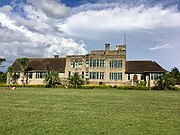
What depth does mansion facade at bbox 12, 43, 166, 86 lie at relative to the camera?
52.5 metres

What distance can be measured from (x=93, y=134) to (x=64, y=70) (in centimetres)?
4733

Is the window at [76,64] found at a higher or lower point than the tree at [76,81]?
higher

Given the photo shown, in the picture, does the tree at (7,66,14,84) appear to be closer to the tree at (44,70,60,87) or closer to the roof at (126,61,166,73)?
the tree at (44,70,60,87)

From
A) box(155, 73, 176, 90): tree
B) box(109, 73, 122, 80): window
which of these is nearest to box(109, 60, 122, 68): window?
box(109, 73, 122, 80): window

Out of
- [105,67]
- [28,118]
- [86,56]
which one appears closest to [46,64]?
[86,56]

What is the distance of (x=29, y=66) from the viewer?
191 ft

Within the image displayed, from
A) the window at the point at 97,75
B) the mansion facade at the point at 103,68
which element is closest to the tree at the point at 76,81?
the mansion facade at the point at 103,68

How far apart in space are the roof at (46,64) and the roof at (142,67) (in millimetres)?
14455

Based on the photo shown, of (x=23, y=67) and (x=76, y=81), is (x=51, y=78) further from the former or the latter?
(x=23, y=67)

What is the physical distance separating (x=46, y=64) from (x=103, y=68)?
1329cm

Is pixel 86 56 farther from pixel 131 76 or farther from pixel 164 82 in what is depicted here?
pixel 164 82

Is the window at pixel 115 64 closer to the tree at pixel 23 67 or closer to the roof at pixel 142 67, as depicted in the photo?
the roof at pixel 142 67

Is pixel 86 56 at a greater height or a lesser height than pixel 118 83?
greater

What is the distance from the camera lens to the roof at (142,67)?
167ft
